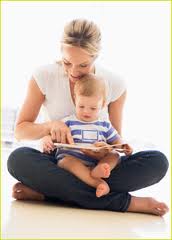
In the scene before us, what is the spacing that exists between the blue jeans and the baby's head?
0.19m

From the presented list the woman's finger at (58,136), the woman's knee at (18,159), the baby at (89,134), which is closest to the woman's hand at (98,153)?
the baby at (89,134)

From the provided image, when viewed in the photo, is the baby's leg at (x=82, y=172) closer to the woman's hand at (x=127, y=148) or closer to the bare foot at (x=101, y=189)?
the bare foot at (x=101, y=189)

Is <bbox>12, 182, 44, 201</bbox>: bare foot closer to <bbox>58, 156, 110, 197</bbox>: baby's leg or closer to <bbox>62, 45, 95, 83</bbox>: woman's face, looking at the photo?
<bbox>58, 156, 110, 197</bbox>: baby's leg

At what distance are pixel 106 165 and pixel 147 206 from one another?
0.23 metres

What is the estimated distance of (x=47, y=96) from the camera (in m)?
1.69

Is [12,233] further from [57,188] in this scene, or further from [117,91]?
[117,91]

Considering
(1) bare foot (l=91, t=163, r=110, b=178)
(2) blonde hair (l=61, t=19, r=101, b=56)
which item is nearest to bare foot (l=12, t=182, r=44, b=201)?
(1) bare foot (l=91, t=163, r=110, b=178)

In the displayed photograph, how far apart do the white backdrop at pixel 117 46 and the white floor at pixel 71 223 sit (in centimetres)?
130

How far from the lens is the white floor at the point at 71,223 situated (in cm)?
116

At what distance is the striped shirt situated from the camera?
1562 millimetres

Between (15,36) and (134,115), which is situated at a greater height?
(15,36)

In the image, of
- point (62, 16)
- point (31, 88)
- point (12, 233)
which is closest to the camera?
point (12, 233)

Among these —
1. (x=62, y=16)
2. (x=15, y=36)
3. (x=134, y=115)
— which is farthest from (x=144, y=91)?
(x=15, y=36)

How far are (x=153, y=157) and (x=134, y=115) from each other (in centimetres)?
126
